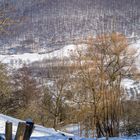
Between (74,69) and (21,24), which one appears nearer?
(21,24)

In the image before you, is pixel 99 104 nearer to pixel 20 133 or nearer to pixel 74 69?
pixel 74 69

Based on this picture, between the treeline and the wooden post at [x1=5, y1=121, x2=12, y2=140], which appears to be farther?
the treeline

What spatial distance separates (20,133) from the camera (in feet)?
15.5

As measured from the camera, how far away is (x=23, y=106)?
28.4 meters

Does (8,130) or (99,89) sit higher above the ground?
(8,130)

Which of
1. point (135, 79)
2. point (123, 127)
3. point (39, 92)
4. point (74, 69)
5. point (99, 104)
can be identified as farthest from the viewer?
point (39, 92)

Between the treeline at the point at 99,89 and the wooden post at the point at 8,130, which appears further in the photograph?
the treeline at the point at 99,89

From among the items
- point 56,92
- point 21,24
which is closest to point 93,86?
point 21,24

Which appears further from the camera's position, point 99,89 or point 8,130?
point 99,89

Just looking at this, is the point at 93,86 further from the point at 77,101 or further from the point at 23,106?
the point at 23,106

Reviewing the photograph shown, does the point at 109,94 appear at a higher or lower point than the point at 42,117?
higher

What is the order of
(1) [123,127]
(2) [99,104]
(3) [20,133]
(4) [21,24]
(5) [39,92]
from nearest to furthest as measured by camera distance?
(3) [20,133] → (4) [21,24] → (1) [123,127] → (2) [99,104] → (5) [39,92]

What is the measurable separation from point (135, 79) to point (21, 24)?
13705 mm

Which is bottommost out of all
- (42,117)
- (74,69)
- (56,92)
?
(42,117)
